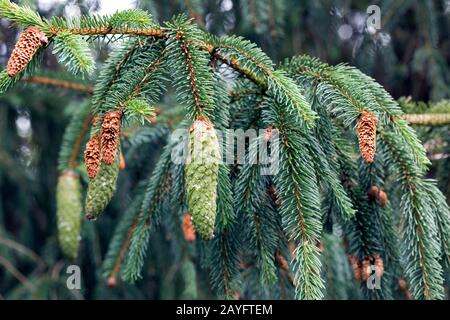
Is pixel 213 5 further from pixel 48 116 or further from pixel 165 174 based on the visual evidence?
pixel 165 174

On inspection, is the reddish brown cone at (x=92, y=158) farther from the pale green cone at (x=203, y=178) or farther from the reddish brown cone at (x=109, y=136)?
the pale green cone at (x=203, y=178)

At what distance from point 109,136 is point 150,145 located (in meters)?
1.06

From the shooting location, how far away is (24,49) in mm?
1031

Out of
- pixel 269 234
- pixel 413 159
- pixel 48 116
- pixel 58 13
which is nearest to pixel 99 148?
pixel 269 234

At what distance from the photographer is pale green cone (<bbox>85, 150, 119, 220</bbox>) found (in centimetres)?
116

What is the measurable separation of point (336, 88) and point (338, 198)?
225 millimetres

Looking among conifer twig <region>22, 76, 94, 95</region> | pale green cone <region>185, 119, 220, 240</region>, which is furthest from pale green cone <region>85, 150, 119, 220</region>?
conifer twig <region>22, 76, 94, 95</region>

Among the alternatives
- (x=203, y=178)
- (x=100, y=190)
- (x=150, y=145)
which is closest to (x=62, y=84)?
(x=150, y=145)

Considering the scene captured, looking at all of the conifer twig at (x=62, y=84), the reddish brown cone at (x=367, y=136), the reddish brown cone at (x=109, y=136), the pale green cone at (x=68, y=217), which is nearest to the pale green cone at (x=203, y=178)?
the reddish brown cone at (x=109, y=136)

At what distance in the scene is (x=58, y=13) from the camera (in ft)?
7.06

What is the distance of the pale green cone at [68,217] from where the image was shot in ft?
5.47

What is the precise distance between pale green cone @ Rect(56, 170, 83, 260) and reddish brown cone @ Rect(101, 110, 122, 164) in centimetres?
67

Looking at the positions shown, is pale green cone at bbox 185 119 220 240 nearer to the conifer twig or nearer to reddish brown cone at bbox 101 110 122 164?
reddish brown cone at bbox 101 110 122 164

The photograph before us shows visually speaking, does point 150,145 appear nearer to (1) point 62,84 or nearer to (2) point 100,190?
(1) point 62,84
